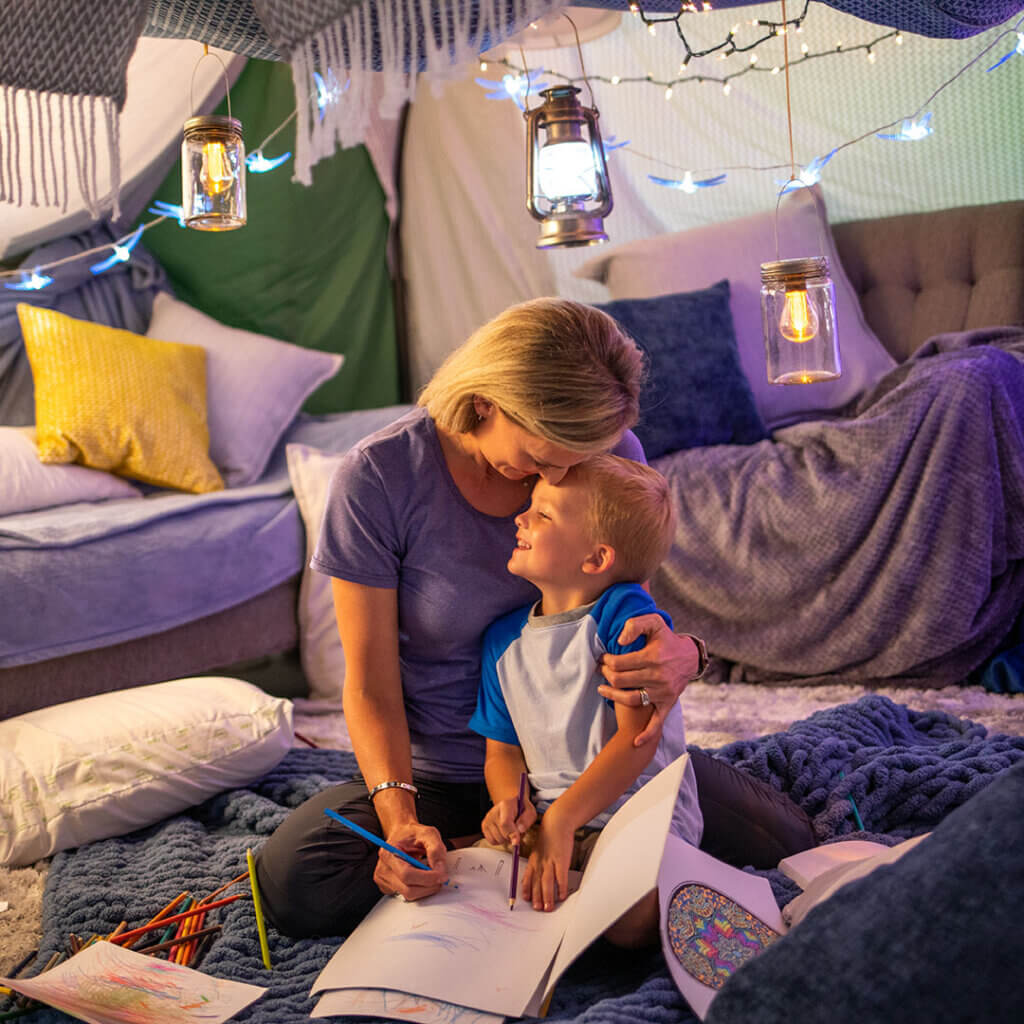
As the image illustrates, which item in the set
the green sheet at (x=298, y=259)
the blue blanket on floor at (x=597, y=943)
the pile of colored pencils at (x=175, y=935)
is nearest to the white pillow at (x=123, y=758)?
the blue blanket on floor at (x=597, y=943)

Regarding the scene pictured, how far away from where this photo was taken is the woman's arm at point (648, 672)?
1211 mm

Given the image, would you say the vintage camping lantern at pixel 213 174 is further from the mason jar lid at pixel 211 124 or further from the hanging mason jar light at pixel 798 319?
the hanging mason jar light at pixel 798 319

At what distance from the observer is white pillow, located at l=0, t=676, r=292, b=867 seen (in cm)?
167

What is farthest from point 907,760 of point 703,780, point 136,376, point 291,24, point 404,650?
point 136,376

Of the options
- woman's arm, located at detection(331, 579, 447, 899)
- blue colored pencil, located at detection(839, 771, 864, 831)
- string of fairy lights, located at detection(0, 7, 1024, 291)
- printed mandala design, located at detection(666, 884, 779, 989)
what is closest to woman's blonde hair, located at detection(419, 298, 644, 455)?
woman's arm, located at detection(331, 579, 447, 899)

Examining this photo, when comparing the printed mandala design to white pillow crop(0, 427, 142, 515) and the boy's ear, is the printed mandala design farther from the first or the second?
white pillow crop(0, 427, 142, 515)

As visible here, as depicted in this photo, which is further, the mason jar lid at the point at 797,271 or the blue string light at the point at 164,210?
the blue string light at the point at 164,210

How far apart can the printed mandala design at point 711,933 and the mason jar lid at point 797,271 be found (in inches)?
37.1

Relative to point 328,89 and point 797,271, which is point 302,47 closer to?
point 328,89

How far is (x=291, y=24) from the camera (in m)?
0.90

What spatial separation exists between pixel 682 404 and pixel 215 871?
1539mm

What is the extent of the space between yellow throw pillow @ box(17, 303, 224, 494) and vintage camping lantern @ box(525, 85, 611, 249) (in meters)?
1.48

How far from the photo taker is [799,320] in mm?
1812

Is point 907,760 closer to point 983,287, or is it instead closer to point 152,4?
point 152,4
